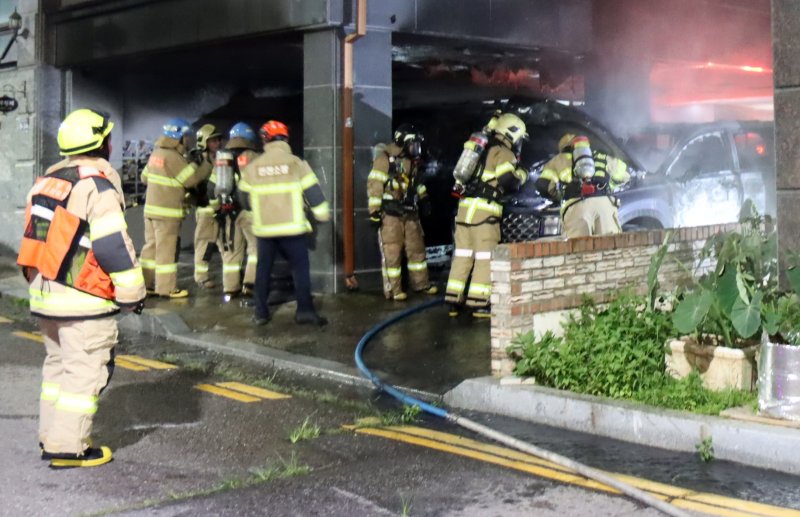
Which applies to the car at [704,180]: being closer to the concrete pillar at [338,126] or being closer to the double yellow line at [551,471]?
the concrete pillar at [338,126]

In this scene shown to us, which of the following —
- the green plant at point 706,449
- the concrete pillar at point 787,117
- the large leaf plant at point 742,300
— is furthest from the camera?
the concrete pillar at point 787,117

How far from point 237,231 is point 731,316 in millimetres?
7001

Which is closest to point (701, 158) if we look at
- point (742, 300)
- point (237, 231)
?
point (237, 231)

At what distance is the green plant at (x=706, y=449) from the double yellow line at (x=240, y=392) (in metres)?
2.95

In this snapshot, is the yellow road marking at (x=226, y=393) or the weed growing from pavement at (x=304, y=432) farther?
the yellow road marking at (x=226, y=393)

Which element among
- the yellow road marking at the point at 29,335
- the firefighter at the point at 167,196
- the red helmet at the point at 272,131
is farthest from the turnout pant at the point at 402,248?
the yellow road marking at the point at 29,335

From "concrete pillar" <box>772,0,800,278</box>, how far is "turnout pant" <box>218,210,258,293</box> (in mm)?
6411

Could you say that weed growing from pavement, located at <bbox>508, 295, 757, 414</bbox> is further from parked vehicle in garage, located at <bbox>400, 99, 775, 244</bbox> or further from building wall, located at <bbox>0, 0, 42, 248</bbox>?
building wall, located at <bbox>0, 0, 42, 248</bbox>

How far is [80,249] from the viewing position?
18.9 feet

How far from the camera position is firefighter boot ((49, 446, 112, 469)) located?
5.72 metres

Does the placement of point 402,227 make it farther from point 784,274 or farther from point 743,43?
point 743,43

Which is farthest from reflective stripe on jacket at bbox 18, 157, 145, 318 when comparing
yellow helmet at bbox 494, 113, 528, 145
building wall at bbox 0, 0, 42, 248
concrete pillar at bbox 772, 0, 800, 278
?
building wall at bbox 0, 0, 42, 248

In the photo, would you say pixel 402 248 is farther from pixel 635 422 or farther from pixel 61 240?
pixel 61 240

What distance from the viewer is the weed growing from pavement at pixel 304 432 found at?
6385 millimetres
